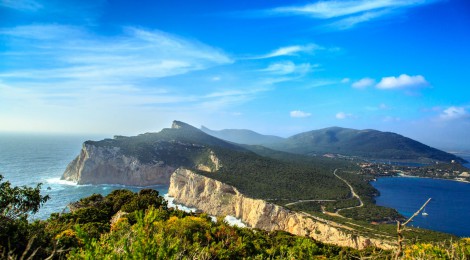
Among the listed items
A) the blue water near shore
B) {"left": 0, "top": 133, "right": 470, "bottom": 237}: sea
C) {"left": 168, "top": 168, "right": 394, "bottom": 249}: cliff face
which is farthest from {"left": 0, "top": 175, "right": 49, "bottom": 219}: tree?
the blue water near shore

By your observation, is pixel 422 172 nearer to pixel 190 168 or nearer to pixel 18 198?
pixel 190 168

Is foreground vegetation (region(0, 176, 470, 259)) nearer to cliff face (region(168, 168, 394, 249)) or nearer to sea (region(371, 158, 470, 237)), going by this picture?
cliff face (region(168, 168, 394, 249))

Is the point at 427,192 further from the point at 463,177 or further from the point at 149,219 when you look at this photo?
the point at 149,219

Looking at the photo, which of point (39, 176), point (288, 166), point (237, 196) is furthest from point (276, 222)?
point (39, 176)

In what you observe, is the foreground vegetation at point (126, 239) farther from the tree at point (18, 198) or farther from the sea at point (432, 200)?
the sea at point (432, 200)

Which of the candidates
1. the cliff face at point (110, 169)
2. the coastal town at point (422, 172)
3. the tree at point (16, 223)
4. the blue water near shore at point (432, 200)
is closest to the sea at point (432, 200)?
the blue water near shore at point (432, 200)
